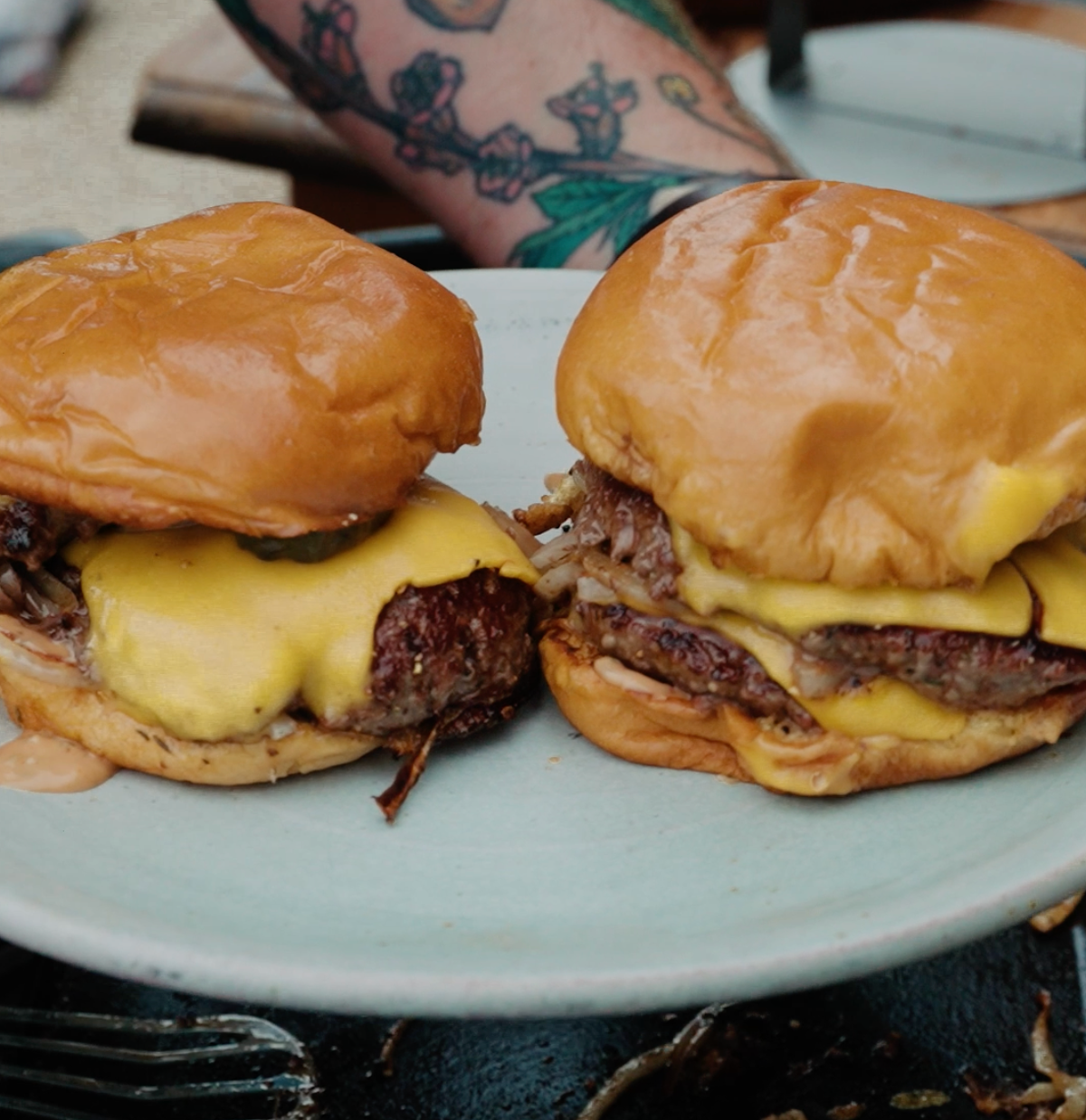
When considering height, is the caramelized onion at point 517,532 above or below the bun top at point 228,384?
below

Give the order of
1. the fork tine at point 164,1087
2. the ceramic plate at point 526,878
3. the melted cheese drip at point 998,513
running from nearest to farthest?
the ceramic plate at point 526,878 → the melted cheese drip at point 998,513 → the fork tine at point 164,1087

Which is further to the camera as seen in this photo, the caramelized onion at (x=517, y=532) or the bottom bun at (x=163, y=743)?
the caramelized onion at (x=517, y=532)

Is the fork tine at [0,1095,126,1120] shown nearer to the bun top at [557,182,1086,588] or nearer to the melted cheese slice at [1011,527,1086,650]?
the bun top at [557,182,1086,588]

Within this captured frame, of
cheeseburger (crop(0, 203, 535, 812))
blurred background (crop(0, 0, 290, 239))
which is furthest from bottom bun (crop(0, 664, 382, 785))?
blurred background (crop(0, 0, 290, 239))

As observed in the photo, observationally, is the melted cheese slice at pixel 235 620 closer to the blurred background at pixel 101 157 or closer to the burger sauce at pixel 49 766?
the burger sauce at pixel 49 766

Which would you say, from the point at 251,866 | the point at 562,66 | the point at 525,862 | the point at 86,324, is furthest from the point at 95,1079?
the point at 562,66

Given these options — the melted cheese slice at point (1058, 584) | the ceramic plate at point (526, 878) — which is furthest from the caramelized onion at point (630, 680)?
the melted cheese slice at point (1058, 584)
